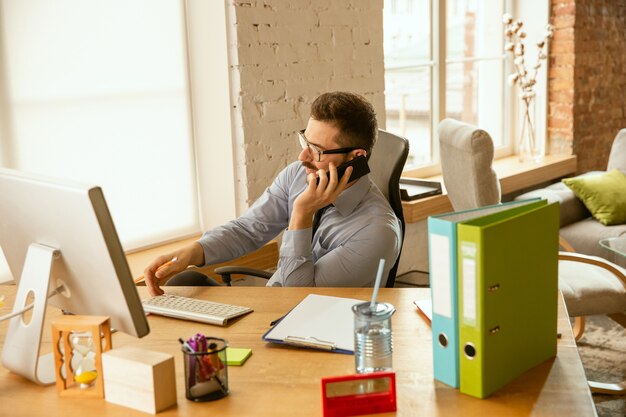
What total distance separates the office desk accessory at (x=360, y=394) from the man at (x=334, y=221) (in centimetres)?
83

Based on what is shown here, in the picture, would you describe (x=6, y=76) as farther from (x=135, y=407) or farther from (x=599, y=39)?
(x=599, y=39)

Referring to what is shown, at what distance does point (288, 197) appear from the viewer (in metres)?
2.69

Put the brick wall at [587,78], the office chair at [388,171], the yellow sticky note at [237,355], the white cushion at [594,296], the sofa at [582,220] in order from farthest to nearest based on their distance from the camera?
the brick wall at [587,78]
the sofa at [582,220]
the white cushion at [594,296]
the office chair at [388,171]
the yellow sticky note at [237,355]

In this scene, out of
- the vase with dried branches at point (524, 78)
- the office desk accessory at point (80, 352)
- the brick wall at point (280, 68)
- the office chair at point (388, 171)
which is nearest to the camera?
the office desk accessory at point (80, 352)

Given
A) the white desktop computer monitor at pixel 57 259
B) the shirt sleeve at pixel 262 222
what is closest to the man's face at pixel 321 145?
the shirt sleeve at pixel 262 222

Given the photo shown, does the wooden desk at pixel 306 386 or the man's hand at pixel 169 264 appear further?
the man's hand at pixel 169 264

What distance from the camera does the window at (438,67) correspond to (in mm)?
4605

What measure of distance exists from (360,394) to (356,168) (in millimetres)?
995

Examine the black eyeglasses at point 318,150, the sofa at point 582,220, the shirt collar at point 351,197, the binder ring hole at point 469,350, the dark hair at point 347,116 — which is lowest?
the sofa at point 582,220

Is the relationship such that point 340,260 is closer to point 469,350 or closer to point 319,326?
point 319,326

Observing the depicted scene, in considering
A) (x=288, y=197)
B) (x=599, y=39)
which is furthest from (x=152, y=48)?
(x=599, y=39)

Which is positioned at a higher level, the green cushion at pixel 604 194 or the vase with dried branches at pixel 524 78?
the vase with dried branches at pixel 524 78

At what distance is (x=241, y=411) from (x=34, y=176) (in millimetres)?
607

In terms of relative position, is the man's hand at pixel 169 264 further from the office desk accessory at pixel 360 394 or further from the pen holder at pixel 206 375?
the office desk accessory at pixel 360 394
